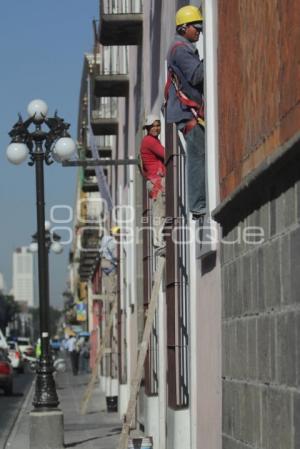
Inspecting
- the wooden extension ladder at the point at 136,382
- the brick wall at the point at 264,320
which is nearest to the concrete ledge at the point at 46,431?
the wooden extension ladder at the point at 136,382

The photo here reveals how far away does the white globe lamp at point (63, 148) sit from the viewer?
63.6ft

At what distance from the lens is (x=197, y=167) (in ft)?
34.2

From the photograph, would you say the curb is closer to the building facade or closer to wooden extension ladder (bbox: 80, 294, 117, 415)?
wooden extension ladder (bbox: 80, 294, 117, 415)

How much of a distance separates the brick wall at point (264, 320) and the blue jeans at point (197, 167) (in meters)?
1.43

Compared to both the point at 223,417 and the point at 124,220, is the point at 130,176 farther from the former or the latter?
the point at 223,417

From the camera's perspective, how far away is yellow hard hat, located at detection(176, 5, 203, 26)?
10.4m

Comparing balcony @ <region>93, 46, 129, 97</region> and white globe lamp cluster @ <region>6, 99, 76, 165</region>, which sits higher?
balcony @ <region>93, 46, 129, 97</region>

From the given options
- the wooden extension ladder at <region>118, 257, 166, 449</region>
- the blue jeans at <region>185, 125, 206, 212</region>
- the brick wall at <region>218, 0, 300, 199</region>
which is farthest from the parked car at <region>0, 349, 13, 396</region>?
the brick wall at <region>218, 0, 300, 199</region>

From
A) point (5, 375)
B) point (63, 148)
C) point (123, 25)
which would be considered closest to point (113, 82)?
point (123, 25)

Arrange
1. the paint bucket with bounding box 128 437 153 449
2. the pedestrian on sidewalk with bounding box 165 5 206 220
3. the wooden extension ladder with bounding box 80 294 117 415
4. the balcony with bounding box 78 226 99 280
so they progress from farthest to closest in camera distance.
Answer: the balcony with bounding box 78 226 99 280 < the wooden extension ladder with bounding box 80 294 117 415 < the paint bucket with bounding box 128 437 153 449 < the pedestrian on sidewalk with bounding box 165 5 206 220

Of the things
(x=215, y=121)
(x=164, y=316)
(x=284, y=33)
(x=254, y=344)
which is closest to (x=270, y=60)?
(x=284, y=33)

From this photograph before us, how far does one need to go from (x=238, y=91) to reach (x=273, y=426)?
2.52 m

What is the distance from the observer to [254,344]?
7.61 m

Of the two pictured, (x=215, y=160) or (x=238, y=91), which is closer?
(x=238, y=91)
